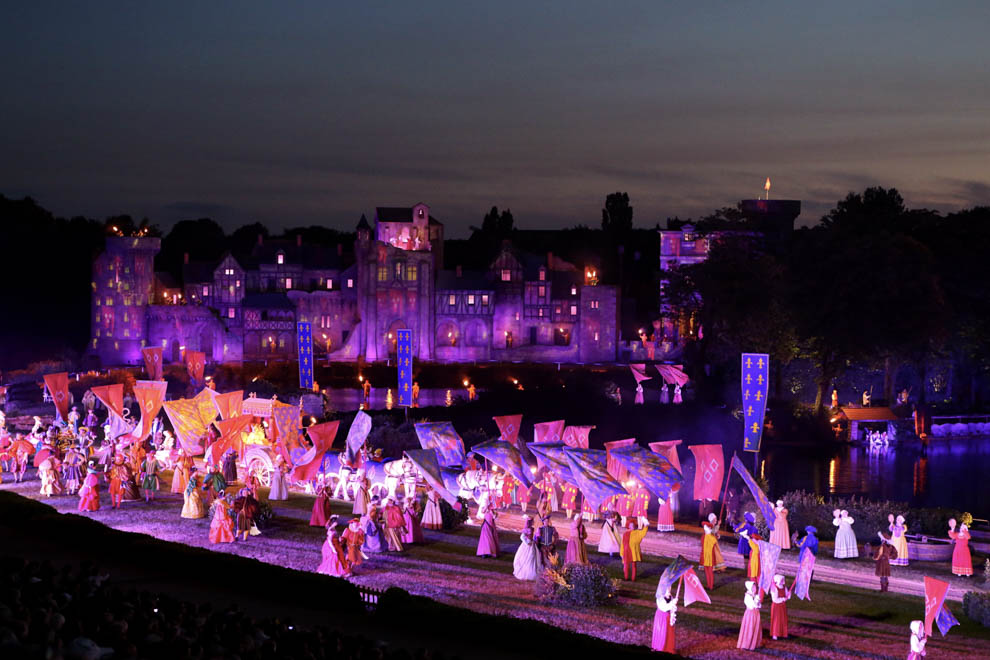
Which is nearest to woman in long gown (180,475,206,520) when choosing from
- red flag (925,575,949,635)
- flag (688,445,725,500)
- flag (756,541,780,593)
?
flag (688,445,725,500)

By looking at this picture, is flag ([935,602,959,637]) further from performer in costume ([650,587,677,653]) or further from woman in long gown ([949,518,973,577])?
woman in long gown ([949,518,973,577])

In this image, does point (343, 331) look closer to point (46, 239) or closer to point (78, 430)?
point (46, 239)

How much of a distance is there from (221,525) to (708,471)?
1289 centimetres

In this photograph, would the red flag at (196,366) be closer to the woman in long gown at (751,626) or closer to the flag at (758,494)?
the flag at (758,494)

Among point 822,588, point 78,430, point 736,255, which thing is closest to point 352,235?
point 736,255

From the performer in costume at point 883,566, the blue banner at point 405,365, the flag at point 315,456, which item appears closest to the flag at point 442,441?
the flag at point 315,456

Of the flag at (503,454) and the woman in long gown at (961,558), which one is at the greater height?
the flag at (503,454)

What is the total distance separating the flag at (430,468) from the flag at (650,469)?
4294 mm

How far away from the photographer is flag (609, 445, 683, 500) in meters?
25.1

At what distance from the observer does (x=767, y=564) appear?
19172 millimetres

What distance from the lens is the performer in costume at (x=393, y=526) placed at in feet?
78.7

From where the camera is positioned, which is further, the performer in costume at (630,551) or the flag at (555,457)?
the flag at (555,457)

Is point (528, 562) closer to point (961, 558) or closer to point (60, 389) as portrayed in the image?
point (961, 558)

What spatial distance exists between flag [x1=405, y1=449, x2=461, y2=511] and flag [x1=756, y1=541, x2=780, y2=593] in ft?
30.6
